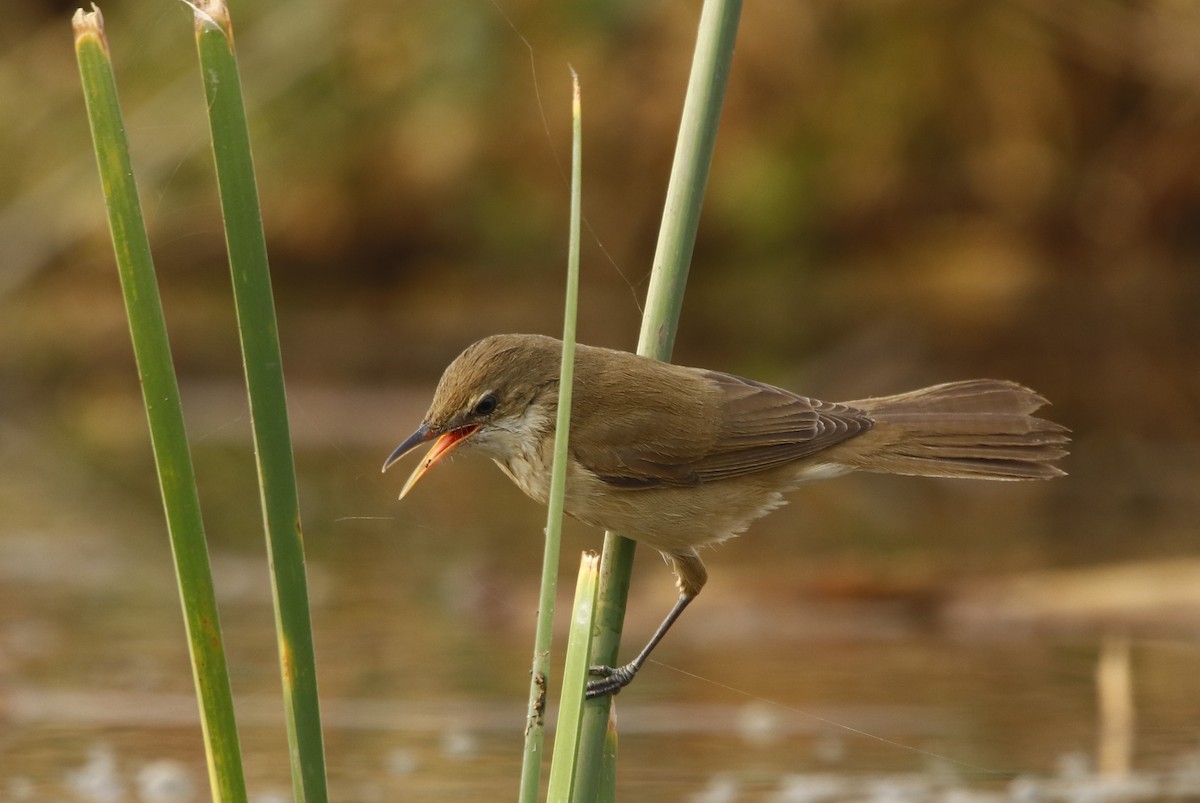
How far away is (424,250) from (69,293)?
2899mm

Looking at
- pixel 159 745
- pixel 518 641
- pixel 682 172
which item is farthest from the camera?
pixel 518 641

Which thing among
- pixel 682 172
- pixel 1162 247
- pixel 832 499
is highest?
pixel 1162 247

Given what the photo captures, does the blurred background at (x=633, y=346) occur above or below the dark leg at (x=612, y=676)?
above

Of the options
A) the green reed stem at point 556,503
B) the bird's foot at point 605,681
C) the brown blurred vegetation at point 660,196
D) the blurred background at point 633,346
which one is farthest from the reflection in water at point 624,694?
the brown blurred vegetation at point 660,196

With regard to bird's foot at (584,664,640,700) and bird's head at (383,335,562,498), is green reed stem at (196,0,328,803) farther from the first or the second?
bird's head at (383,335,562,498)

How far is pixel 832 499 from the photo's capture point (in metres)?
8.83

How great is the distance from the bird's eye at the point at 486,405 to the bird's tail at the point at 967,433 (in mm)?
976

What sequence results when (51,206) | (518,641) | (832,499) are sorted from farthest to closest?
1. (51,206)
2. (832,499)
3. (518,641)

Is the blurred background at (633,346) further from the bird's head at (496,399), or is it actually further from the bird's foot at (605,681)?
the bird's foot at (605,681)

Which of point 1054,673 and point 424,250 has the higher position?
point 424,250

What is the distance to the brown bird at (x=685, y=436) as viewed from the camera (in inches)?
133

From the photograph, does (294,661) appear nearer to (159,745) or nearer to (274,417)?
(274,417)

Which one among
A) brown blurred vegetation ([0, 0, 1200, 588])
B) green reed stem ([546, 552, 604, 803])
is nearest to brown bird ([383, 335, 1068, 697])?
green reed stem ([546, 552, 604, 803])

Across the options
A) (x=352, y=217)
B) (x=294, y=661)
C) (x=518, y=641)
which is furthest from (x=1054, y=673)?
(x=352, y=217)
